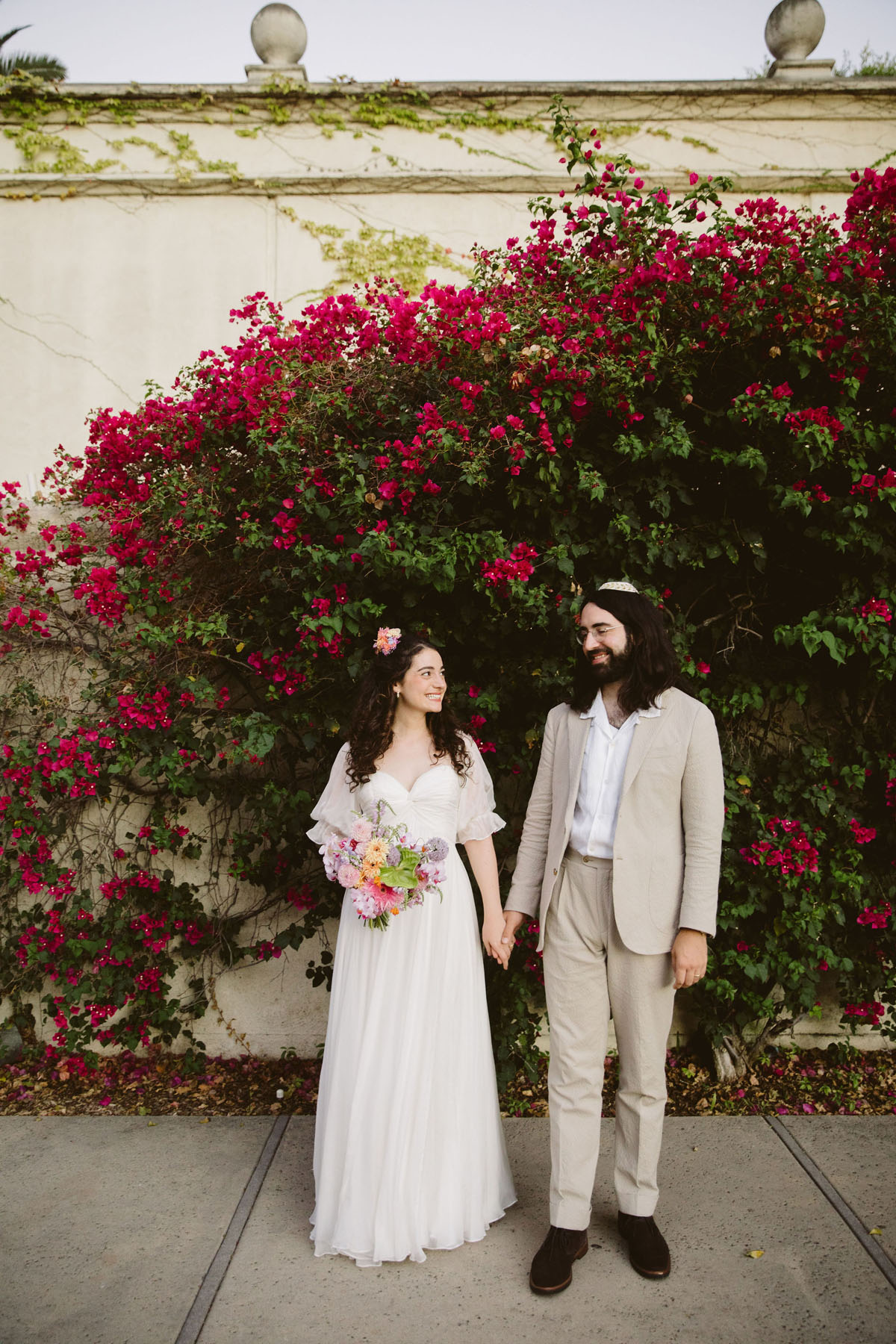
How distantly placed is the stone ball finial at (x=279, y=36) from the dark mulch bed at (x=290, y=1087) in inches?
277

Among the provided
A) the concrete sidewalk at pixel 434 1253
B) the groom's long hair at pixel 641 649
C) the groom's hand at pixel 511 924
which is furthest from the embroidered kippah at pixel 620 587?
the concrete sidewalk at pixel 434 1253

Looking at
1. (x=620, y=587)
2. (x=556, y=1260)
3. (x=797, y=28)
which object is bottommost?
(x=556, y=1260)

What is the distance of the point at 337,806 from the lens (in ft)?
9.98

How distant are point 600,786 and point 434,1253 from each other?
1586 millimetres

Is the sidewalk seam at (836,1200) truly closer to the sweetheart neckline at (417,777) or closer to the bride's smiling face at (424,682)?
the sweetheart neckline at (417,777)

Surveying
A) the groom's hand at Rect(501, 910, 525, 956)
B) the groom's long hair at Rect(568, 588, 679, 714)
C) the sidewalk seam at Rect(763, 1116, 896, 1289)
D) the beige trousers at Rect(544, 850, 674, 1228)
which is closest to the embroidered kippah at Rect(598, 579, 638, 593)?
the groom's long hair at Rect(568, 588, 679, 714)

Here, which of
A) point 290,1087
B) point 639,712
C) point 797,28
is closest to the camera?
point 639,712

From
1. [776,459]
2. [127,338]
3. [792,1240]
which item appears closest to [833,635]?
[776,459]

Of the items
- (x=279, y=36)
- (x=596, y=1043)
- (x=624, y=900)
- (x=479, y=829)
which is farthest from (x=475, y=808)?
(x=279, y=36)

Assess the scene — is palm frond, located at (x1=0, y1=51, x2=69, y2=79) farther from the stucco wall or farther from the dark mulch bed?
the dark mulch bed

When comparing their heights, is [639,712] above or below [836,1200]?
above

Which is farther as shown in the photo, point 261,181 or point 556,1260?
point 261,181

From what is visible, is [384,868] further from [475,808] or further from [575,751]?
[575,751]

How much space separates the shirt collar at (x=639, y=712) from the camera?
107 inches
